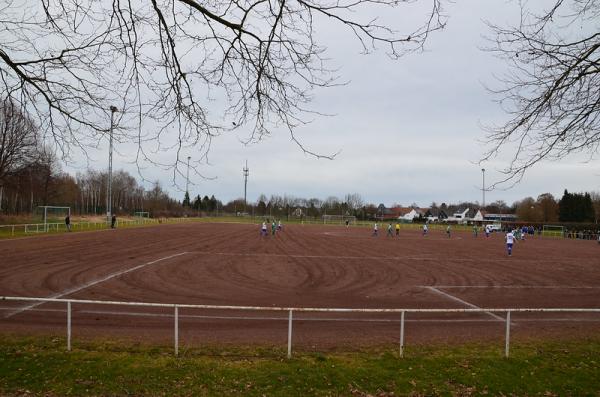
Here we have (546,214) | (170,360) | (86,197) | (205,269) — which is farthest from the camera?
(86,197)

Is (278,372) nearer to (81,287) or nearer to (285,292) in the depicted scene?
(285,292)

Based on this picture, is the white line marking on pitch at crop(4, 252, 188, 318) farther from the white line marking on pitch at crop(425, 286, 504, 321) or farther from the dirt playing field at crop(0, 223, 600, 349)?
the white line marking on pitch at crop(425, 286, 504, 321)

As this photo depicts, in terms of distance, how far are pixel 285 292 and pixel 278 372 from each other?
7700mm

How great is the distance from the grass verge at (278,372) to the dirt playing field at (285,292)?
1272mm

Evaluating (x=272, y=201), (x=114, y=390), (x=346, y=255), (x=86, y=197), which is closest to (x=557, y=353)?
(x=114, y=390)

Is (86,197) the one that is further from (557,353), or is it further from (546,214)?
(557,353)

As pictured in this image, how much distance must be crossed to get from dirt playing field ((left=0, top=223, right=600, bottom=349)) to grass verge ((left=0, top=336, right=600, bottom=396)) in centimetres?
127

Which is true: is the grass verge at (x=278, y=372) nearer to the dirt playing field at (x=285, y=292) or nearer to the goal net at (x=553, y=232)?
the dirt playing field at (x=285, y=292)

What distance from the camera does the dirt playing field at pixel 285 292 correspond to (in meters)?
10.3

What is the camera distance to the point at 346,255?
1080 inches

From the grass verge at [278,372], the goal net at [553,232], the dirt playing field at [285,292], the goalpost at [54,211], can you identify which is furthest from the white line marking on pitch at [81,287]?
the goal net at [553,232]

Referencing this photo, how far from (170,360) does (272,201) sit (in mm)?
153427

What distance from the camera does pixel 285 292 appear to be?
14.9m

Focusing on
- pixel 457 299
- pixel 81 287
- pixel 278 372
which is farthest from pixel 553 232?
pixel 278 372
